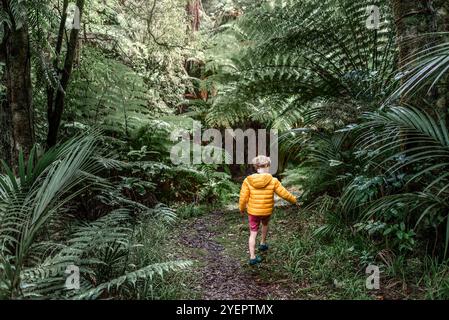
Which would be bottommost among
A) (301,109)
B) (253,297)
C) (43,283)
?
(253,297)

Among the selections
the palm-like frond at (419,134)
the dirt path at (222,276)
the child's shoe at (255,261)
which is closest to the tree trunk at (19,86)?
the dirt path at (222,276)

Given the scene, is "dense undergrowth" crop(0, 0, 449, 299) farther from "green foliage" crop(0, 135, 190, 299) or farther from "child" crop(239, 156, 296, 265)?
"child" crop(239, 156, 296, 265)

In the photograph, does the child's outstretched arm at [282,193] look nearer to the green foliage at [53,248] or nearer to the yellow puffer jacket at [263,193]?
the yellow puffer jacket at [263,193]

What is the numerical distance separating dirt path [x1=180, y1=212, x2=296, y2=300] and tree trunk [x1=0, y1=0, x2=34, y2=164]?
1971 mm

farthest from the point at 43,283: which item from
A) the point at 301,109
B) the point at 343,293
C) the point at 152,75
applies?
the point at 152,75

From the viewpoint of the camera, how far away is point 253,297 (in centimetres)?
305

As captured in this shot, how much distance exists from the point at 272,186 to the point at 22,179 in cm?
225

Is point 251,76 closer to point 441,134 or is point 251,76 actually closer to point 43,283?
point 441,134

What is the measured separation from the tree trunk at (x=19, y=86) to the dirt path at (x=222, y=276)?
1.97m

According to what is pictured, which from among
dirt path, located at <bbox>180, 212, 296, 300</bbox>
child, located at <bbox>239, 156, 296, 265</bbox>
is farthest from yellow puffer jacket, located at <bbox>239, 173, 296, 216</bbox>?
dirt path, located at <bbox>180, 212, 296, 300</bbox>

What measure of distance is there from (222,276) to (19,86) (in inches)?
105

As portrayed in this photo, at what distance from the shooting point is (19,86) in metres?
3.80

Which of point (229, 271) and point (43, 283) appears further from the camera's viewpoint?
point (229, 271)
